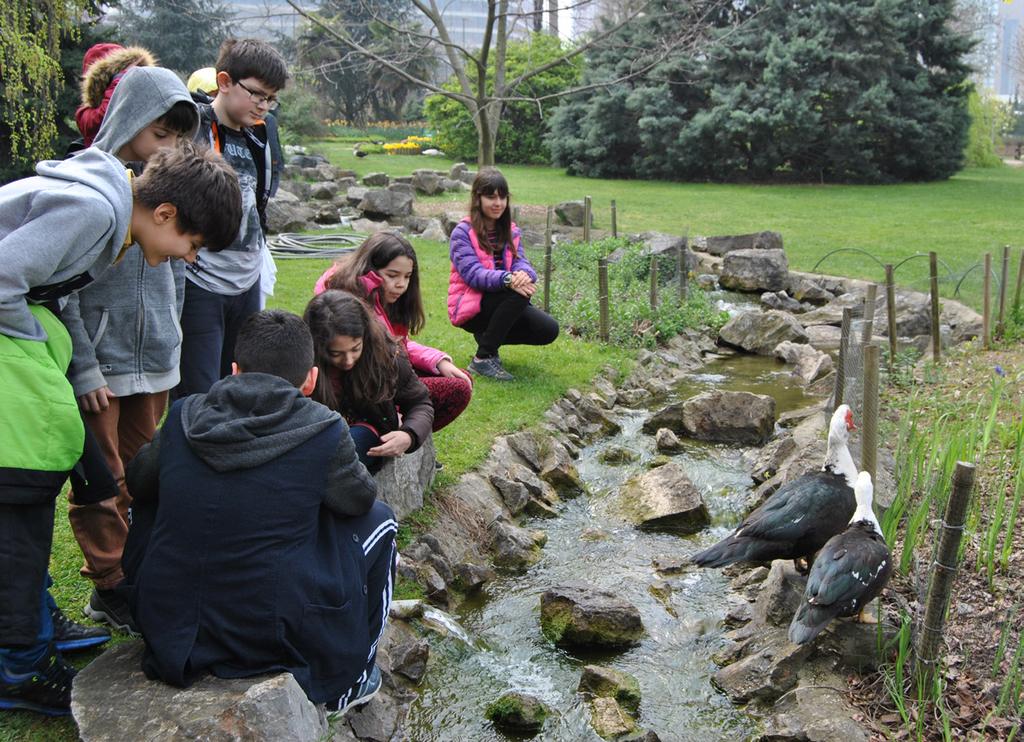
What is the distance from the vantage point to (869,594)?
3.57m

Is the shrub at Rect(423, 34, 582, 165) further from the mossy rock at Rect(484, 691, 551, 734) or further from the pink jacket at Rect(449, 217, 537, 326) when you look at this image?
the mossy rock at Rect(484, 691, 551, 734)

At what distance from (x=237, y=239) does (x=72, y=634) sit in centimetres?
153

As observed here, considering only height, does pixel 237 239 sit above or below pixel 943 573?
above

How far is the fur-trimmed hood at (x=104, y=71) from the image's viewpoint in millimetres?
3234

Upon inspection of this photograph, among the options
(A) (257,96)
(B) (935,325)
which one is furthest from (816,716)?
(B) (935,325)

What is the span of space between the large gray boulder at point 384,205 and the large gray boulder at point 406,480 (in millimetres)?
11524

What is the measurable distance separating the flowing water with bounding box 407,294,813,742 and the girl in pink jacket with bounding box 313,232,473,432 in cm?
94

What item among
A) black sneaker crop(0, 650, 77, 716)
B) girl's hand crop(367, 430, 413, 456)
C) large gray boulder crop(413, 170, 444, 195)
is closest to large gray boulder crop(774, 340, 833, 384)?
girl's hand crop(367, 430, 413, 456)

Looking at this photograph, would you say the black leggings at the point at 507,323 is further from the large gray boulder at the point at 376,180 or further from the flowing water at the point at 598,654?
the large gray boulder at the point at 376,180

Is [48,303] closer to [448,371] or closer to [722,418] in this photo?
[448,371]

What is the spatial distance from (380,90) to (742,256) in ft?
111

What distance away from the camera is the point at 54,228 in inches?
90.7

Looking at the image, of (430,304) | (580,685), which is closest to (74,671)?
(580,685)

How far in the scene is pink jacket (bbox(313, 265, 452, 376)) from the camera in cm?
437
